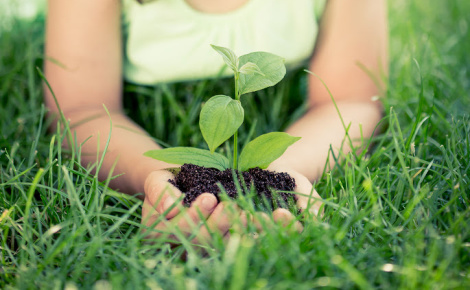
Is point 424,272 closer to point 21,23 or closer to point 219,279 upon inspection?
point 219,279

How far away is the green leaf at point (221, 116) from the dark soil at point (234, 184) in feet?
0.24

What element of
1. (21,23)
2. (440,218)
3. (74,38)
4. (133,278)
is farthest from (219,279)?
(21,23)

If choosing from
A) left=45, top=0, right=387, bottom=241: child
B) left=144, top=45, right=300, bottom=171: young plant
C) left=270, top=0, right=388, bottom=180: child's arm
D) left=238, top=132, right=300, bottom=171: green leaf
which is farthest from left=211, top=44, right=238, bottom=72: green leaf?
left=270, top=0, right=388, bottom=180: child's arm

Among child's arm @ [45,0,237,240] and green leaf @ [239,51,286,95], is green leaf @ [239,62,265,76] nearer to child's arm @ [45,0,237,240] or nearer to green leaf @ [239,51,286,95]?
green leaf @ [239,51,286,95]

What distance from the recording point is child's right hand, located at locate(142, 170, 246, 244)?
606 millimetres

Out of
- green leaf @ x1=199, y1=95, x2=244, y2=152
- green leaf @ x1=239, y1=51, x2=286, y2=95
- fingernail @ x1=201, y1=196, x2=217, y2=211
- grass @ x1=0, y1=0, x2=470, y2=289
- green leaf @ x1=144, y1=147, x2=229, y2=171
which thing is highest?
green leaf @ x1=239, y1=51, x2=286, y2=95

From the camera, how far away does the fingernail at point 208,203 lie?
624 mm

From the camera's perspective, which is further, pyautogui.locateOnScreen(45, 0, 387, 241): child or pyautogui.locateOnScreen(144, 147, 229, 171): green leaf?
pyautogui.locateOnScreen(45, 0, 387, 241): child

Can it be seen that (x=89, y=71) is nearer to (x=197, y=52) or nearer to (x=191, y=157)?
(x=197, y=52)

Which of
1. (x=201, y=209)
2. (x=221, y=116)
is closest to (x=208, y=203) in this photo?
(x=201, y=209)

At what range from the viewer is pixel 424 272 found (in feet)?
1.88

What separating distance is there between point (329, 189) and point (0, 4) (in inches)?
50.4

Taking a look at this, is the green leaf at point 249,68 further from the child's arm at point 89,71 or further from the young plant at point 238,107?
the child's arm at point 89,71

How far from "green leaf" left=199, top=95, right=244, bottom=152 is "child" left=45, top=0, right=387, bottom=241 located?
0.30 metres
